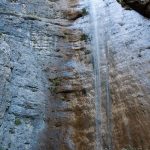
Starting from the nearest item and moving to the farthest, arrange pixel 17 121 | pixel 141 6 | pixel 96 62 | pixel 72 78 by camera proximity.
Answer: pixel 17 121 < pixel 72 78 < pixel 96 62 < pixel 141 6

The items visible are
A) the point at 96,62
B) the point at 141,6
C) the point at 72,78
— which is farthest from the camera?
the point at 141,6

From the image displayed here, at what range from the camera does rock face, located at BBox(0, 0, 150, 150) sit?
20.6 feet

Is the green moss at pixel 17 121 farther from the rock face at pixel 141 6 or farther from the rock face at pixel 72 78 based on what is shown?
the rock face at pixel 141 6

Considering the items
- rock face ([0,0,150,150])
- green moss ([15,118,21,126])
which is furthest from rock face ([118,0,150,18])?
green moss ([15,118,21,126])

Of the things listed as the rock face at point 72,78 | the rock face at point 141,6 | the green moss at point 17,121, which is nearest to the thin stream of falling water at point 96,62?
the rock face at point 72,78

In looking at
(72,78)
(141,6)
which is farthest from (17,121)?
(141,6)

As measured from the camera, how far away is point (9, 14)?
8.30 m

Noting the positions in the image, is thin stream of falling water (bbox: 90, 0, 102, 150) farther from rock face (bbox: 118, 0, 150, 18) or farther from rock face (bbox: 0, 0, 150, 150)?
rock face (bbox: 118, 0, 150, 18)

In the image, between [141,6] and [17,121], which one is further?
[141,6]

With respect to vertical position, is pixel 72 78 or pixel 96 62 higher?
pixel 96 62

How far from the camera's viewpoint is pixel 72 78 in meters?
7.38

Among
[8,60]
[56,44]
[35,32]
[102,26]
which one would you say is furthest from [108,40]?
[8,60]

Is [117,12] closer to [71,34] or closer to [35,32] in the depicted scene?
[71,34]

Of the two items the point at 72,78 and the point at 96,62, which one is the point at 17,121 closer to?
the point at 72,78
